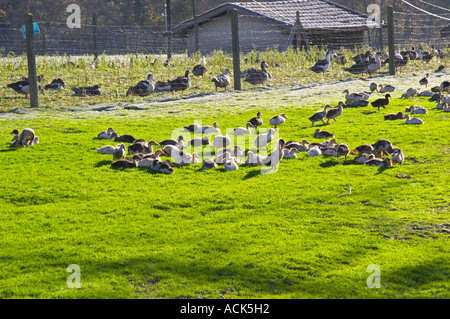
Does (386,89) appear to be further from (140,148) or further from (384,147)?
(140,148)

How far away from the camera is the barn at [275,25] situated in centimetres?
4312

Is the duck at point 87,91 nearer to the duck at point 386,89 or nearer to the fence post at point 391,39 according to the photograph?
the duck at point 386,89

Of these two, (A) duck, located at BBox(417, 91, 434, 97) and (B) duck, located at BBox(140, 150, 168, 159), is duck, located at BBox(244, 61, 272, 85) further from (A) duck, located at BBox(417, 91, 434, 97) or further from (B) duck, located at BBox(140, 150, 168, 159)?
(B) duck, located at BBox(140, 150, 168, 159)

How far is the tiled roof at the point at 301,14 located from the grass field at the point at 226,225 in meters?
29.5

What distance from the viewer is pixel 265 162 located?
12766 mm

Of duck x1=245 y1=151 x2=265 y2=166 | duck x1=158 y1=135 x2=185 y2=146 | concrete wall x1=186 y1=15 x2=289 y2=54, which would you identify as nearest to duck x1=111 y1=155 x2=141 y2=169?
duck x1=158 y1=135 x2=185 y2=146

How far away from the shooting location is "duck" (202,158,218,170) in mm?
12508

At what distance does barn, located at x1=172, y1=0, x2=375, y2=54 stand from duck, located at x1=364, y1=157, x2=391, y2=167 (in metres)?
29.0

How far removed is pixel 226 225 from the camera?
8789 mm

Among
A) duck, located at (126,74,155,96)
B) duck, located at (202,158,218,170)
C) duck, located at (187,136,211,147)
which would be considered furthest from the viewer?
duck, located at (126,74,155,96)

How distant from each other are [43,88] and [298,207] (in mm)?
18228

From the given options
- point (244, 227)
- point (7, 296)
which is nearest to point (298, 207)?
point (244, 227)
